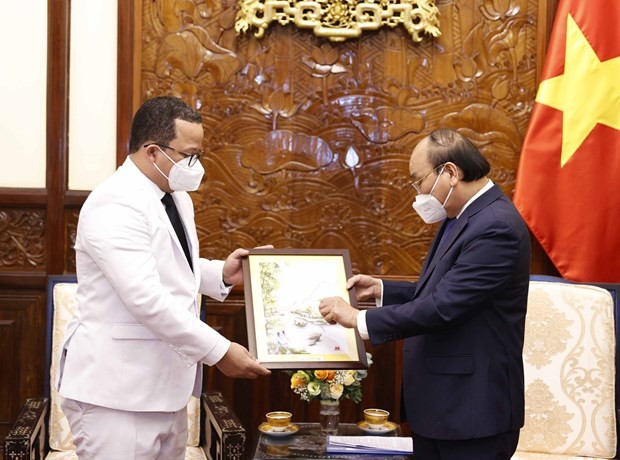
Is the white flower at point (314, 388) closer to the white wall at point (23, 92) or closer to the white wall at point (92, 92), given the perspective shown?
the white wall at point (92, 92)

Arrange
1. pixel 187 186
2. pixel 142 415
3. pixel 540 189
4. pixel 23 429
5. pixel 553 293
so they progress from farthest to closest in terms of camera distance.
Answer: pixel 540 189, pixel 553 293, pixel 23 429, pixel 187 186, pixel 142 415

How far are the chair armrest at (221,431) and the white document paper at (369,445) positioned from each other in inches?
12.4

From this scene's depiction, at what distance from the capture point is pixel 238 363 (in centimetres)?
227

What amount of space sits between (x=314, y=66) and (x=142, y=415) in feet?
5.97

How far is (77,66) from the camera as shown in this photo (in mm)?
3449

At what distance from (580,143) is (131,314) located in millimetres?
2100

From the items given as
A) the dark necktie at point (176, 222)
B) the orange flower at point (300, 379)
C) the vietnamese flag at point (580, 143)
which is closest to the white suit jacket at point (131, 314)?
the dark necktie at point (176, 222)

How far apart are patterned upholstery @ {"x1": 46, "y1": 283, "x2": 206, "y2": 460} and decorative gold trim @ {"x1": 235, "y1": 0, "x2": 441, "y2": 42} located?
52.3 inches

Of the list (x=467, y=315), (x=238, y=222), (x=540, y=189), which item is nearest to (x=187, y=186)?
(x=467, y=315)

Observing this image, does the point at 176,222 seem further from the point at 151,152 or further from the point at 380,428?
the point at 380,428

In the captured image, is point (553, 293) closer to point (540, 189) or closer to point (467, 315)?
point (540, 189)

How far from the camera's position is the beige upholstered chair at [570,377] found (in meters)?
3.02

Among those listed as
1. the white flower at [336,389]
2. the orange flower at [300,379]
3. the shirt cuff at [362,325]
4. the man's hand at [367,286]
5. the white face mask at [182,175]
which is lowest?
the white flower at [336,389]

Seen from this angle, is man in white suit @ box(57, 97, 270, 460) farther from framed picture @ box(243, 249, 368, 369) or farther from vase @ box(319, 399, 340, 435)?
vase @ box(319, 399, 340, 435)
